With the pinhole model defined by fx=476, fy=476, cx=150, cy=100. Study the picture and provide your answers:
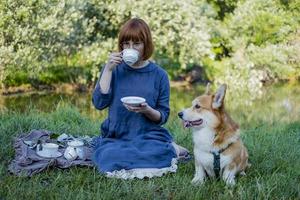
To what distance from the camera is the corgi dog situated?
3236mm

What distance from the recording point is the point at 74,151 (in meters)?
3.78

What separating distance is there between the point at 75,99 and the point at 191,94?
3.24m

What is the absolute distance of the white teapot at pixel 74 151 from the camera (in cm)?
372

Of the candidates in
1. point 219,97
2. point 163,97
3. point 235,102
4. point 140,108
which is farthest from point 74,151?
point 235,102

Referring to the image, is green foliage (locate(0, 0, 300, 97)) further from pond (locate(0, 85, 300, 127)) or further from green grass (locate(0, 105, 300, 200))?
green grass (locate(0, 105, 300, 200))

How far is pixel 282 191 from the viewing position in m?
3.21

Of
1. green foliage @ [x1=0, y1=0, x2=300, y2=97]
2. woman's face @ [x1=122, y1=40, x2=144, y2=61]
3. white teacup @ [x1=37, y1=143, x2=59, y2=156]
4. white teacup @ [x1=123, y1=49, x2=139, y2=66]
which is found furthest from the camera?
green foliage @ [x1=0, y1=0, x2=300, y2=97]

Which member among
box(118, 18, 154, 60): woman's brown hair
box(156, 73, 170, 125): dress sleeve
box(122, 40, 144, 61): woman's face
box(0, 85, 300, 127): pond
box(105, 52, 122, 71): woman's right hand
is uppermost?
box(118, 18, 154, 60): woman's brown hair

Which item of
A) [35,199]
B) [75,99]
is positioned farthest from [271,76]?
[35,199]

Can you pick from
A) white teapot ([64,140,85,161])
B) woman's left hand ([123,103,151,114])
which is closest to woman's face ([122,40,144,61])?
woman's left hand ([123,103,151,114])

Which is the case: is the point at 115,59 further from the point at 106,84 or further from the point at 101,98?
the point at 101,98

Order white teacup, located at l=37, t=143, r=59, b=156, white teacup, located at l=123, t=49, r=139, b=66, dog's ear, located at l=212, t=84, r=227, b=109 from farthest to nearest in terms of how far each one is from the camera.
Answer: white teacup, located at l=37, t=143, r=59, b=156, white teacup, located at l=123, t=49, r=139, b=66, dog's ear, located at l=212, t=84, r=227, b=109

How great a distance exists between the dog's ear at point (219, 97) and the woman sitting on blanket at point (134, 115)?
1.75 ft

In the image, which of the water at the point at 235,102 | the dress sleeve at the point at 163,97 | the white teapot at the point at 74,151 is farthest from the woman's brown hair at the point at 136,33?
the water at the point at 235,102
